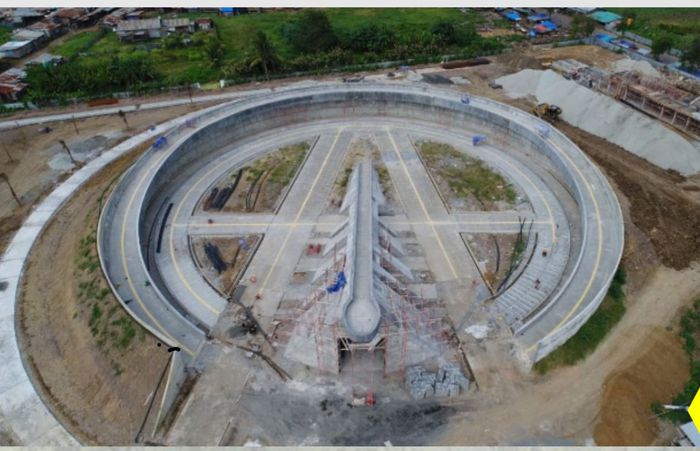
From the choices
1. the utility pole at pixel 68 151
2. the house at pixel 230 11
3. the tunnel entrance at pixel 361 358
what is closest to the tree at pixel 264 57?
the utility pole at pixel 68 151

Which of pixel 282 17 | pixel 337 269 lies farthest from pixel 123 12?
pixel 337 269

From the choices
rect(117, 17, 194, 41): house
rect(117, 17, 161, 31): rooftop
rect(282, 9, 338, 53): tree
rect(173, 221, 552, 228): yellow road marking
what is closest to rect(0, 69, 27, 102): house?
rect(117, 17, 194, 41): house

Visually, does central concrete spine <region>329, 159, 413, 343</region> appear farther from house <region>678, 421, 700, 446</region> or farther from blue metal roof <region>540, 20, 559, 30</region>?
blue metal roof <region>540, 20, 559, 30</region>

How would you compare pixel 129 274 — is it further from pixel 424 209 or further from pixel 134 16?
pixel 134 16

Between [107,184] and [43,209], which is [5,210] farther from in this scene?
[107,184]

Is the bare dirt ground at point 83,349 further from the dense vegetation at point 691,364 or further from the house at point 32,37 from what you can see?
the house at point 32,37

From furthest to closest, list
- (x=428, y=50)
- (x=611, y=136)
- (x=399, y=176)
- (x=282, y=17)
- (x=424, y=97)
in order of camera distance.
Result: 1. (x=282, y=17)
2. (x=428, y=50)
3. (x=424, y=97)
4. (x=611, y=136)
5. (x=399, y=176)

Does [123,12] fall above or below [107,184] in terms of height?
above


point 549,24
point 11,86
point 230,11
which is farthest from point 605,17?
point 11,86
